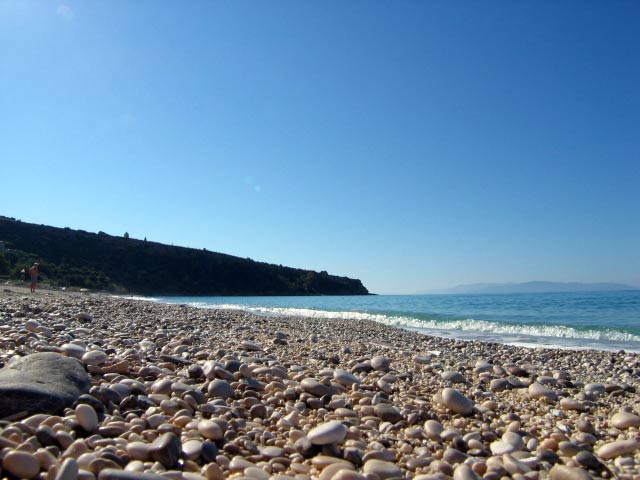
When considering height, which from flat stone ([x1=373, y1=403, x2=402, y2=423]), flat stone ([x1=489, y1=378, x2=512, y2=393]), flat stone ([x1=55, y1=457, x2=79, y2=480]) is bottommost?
flat stone ([x1=489, y1=378, x2=512, y2=393])

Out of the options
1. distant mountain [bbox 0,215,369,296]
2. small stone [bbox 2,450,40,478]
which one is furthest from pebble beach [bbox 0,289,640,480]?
distant mountain [bbox 0,215,369,296]

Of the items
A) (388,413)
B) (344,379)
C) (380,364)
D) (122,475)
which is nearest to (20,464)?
(122,475)

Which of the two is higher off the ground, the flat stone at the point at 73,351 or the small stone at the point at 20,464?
the flat stone at the point at 73,351

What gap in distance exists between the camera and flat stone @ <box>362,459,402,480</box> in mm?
2607

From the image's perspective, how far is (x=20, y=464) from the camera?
217 centimetres

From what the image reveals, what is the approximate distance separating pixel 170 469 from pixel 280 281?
67521mm

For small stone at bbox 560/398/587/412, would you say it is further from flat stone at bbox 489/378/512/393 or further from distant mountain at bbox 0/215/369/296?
distant mountain at bbox 0/215/369/296

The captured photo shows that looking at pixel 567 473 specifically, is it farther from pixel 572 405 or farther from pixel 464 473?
pixel 572 405

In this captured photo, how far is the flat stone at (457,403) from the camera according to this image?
3.95 metres

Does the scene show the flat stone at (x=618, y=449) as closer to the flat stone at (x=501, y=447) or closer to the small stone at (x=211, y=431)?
the flat stone at (x=501, y=447)

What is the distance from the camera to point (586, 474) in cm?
267

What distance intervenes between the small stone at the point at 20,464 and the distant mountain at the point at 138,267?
3752 centimetres

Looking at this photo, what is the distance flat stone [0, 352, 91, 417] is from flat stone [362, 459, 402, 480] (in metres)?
2.04

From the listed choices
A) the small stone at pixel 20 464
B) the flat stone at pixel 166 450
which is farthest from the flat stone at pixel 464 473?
the small stone at pixel 20 464
